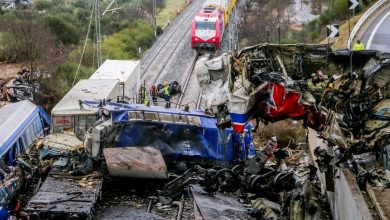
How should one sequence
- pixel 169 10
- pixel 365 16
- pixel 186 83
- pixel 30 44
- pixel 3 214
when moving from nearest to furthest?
1. pixel 3 214
2. pixel 186 83
3. pixel 30 44
4. pixel 365 16
5. pixel 169 10

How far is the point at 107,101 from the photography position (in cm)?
1962

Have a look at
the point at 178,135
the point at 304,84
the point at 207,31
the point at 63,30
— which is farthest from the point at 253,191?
the point at 63,30

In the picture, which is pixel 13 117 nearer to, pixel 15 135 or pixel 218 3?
pixel 15 135

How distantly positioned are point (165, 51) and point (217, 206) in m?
26.1

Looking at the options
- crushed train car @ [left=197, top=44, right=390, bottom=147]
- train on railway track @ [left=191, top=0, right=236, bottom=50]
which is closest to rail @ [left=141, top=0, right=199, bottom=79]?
train on railway track @ [left=191, top=0, right=236, bottom=50]

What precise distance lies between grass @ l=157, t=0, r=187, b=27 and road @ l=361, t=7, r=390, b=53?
21018 mm

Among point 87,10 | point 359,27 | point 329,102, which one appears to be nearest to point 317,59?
point 329,102

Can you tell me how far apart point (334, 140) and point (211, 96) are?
579cm

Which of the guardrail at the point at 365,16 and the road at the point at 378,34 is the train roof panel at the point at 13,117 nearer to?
the road at the point at 378,34

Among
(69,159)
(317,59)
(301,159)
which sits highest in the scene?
(317,59)

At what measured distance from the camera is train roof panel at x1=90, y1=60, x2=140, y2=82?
2503 cm

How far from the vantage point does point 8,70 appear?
37.2m

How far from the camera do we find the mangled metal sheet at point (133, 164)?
16094mm

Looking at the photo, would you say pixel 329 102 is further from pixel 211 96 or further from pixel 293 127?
pixel 293 127
